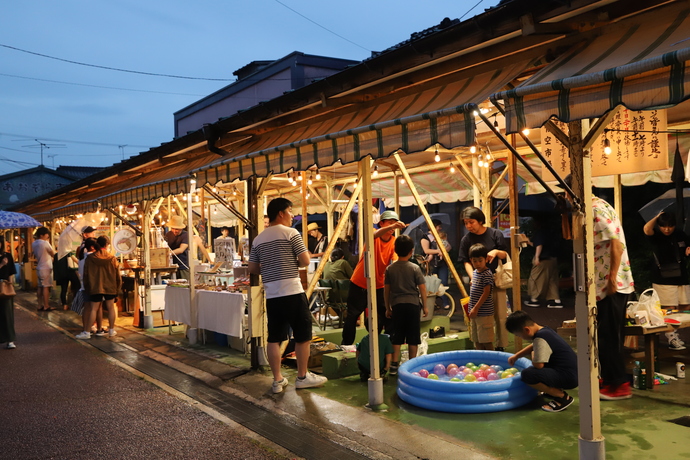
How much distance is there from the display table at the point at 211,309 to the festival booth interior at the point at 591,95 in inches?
223

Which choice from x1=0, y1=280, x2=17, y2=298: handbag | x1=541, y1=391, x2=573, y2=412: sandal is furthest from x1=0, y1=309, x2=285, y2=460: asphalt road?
x1=541, y1=391, x2=573, y2=412: sandal

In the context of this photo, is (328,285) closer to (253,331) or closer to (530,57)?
(253,331)

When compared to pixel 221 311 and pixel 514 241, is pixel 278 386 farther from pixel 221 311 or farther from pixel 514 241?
pixel 514 241

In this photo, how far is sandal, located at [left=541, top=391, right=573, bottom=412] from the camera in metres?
5.91

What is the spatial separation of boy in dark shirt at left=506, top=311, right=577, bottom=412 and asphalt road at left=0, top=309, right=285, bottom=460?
103 inches

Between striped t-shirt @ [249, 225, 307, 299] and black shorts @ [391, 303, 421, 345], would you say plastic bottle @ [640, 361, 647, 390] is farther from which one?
striped t-shirt @ [249, 225, 307, 299]

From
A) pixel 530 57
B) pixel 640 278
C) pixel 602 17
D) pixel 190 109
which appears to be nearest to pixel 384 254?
pixel 530 57

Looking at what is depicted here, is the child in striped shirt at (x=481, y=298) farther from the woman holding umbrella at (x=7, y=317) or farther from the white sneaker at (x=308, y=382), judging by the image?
the woman holding umbrella at (x=7, y=317)

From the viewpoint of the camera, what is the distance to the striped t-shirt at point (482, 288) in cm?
769

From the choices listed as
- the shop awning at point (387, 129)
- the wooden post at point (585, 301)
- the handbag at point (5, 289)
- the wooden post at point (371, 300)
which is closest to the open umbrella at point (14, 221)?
the handbag at point (5, 289)

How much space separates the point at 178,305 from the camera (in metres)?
11.1

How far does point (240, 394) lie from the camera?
725cm

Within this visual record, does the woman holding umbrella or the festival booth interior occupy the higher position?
the festival booth interior

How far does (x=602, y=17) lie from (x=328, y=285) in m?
7.42
